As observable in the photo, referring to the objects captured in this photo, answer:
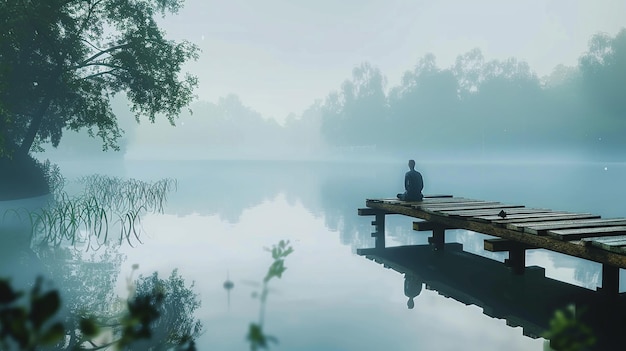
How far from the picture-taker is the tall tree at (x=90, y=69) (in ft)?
84.5

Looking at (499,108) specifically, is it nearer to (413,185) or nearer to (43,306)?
(413,185)

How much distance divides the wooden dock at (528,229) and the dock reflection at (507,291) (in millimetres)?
463

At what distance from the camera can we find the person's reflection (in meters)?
9.30

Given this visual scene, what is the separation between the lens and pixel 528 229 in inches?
382

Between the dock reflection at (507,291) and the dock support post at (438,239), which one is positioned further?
the dock support post at (438,239)

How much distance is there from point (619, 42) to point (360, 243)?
270 feet

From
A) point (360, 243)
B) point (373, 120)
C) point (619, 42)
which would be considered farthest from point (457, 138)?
point (360, 243)

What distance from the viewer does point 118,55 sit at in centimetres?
2795

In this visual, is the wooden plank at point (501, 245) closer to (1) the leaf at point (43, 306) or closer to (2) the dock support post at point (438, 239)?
(2) the dock support post at point (438, 239)

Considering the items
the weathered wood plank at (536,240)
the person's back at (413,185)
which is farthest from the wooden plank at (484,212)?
the person's back at (413,185)

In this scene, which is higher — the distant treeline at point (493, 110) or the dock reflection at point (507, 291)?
the distant treeline at point (493, 110)

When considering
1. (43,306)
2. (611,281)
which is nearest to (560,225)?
(611,281)

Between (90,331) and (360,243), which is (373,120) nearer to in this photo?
(360,243)

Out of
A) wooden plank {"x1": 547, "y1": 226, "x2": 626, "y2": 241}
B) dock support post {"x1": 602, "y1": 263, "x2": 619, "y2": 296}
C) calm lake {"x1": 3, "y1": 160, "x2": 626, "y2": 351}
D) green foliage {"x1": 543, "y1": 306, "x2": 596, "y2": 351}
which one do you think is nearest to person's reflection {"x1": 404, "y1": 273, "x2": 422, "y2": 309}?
calm lake {"x1": 3, "y1": 160, "x2": 626, "y2": 351}
